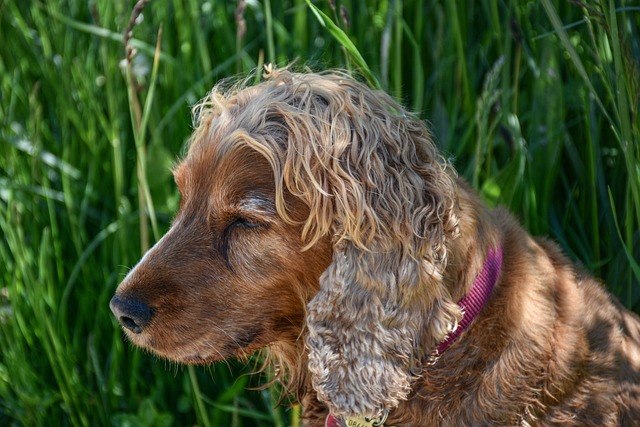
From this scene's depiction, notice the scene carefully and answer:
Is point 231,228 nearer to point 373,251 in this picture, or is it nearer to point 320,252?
point 320,252

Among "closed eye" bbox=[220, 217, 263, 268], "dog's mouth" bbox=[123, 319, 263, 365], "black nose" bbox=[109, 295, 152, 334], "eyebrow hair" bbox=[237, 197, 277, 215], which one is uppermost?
"eyebrow hair" bbox=[237, 197, 277, 215]

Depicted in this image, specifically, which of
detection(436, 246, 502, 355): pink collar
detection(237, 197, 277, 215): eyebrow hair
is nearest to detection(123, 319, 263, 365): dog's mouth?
detection(237, 197, 277, 215): eyebrow hair

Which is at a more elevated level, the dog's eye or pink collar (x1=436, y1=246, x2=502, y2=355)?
the dog's eye

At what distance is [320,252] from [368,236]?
16cm

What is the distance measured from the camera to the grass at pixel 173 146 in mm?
3029

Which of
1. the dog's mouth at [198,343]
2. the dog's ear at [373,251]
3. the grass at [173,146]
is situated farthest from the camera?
the grass at [173,146]

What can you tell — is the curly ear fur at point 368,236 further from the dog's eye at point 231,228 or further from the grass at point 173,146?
the grass at point 173,146

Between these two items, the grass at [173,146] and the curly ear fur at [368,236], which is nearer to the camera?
the curly ear fur at [368,236]

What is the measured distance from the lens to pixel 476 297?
223cm

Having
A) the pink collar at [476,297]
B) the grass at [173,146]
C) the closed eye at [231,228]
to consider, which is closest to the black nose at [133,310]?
the closed eye at [231,228]

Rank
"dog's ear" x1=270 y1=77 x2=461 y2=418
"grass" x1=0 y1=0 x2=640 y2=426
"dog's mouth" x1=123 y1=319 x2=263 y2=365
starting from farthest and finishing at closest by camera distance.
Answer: "grass" x1=0 y1=0 x2=640 y2=426, "dog's mouth" x1=123 y1=319 x2=263 y2=365, "dog's ear" x1=270 y1=77 x2=461 y2=418

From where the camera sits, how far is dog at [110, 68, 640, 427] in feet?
7.13

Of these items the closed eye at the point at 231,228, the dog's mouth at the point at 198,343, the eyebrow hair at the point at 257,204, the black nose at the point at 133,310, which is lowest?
the dog's mouth at the point at 198,343

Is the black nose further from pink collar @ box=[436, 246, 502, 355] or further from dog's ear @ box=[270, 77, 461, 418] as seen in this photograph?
pink collar @ box=[436, 246, 502, 355]
